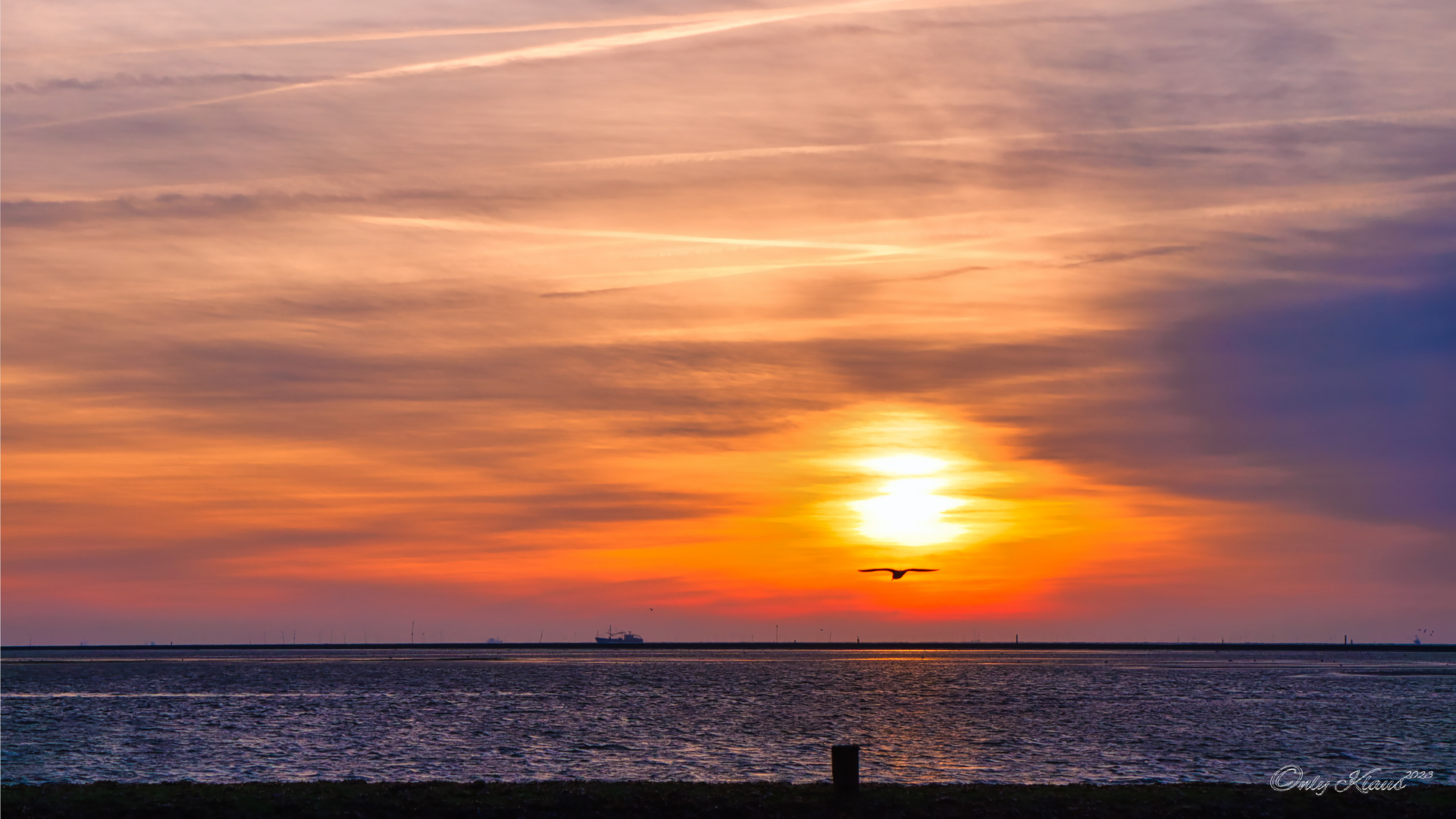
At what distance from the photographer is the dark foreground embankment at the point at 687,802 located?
120 feet

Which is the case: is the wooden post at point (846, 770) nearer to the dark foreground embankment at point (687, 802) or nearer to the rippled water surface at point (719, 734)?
the dark foreground embankment at point (687, 802)

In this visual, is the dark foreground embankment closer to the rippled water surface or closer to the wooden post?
the wooden post

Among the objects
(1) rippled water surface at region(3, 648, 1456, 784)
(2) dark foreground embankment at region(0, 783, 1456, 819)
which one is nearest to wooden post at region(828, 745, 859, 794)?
(2) dark foreground embankment at region(0, 783, 1456, 819)

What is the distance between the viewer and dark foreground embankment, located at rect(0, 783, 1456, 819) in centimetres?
3656

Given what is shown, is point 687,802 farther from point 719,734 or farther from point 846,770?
point 719,734

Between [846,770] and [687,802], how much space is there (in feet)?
15.4

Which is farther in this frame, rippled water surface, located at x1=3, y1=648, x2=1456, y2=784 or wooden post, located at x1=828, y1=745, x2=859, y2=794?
rippled water surface, located at x1=3, y1=648, x2=1456, y2=784

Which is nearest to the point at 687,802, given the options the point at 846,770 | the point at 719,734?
the point at 846,770

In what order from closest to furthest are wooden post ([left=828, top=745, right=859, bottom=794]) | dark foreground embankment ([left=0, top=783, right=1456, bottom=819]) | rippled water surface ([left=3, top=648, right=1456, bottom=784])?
1. dark foreground embankment ([left=0, top=783, right=1456, bottom=819])
2. wooden post ([left=828, top=745, right=859, bottom=794])
3. rippled water surface ([left=3, top=648, right=1456, bottom=784])

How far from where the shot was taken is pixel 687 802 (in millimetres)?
37812

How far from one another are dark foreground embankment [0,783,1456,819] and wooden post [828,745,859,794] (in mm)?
410

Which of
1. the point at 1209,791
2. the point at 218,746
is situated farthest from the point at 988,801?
the point at 218,746

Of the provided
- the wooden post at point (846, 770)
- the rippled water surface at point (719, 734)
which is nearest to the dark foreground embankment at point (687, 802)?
the wooden post at point (846, 770)

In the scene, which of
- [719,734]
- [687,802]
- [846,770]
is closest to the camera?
[687,802]
